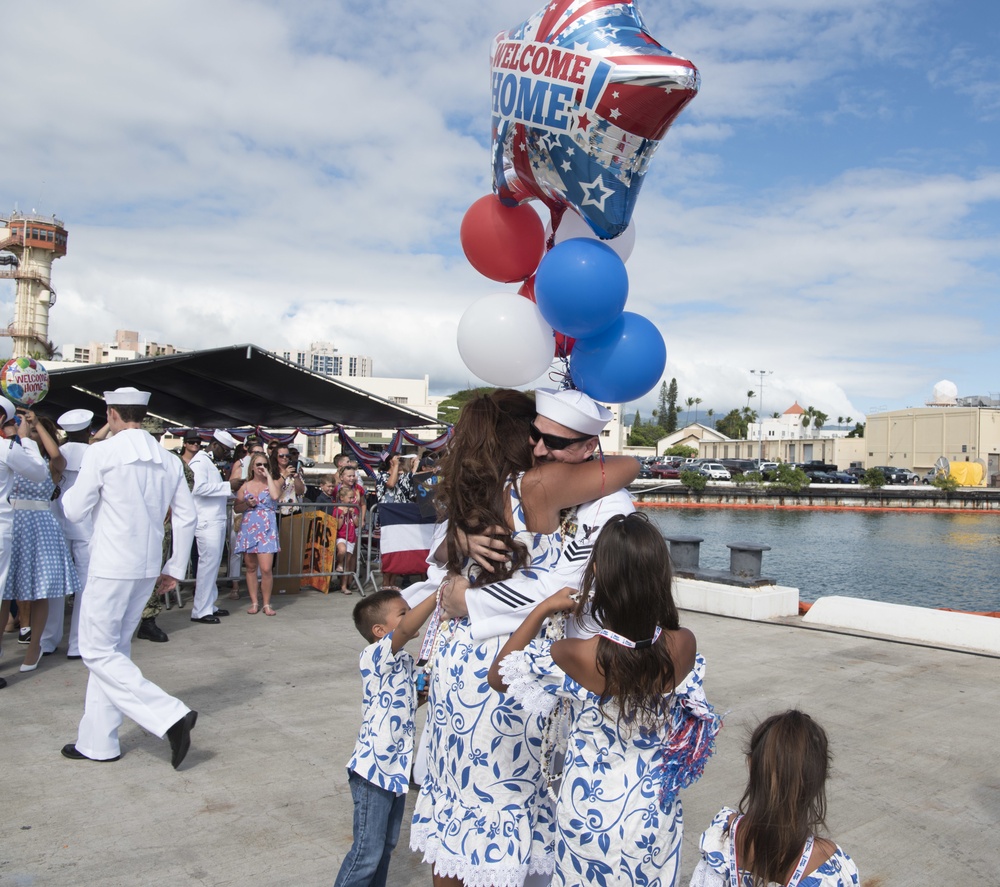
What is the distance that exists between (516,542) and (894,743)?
3619mm

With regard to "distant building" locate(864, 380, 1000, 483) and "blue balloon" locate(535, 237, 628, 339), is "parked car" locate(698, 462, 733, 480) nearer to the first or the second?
"distant building" locate(864, 380, 1000, 483)

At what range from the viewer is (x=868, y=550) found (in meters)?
32.2

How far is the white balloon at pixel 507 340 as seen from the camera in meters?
3.05

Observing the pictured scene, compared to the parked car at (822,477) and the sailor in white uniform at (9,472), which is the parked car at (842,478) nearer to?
the parked car at (822,477)

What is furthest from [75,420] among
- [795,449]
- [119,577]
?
[795,449]

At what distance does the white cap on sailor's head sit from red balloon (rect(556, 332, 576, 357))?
0.71 meters

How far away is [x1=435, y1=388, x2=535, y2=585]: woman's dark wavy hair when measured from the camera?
2352 millimetres

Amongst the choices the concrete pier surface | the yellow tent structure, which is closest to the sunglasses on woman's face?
the concrete pier surface

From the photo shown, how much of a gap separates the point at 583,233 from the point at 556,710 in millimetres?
1805

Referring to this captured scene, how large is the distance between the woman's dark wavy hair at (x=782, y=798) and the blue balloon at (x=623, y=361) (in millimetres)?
1277

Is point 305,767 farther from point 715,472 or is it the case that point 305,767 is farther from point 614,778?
point 715,472

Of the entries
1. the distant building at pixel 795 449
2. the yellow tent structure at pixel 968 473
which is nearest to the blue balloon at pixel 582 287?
the yellow tent structure at pixel 968 473

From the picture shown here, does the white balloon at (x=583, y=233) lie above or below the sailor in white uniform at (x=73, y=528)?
above

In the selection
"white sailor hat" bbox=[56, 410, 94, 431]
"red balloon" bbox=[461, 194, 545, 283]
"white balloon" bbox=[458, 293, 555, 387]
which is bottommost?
"white sailor hat" bbox=[56, 410, 94, 431]
